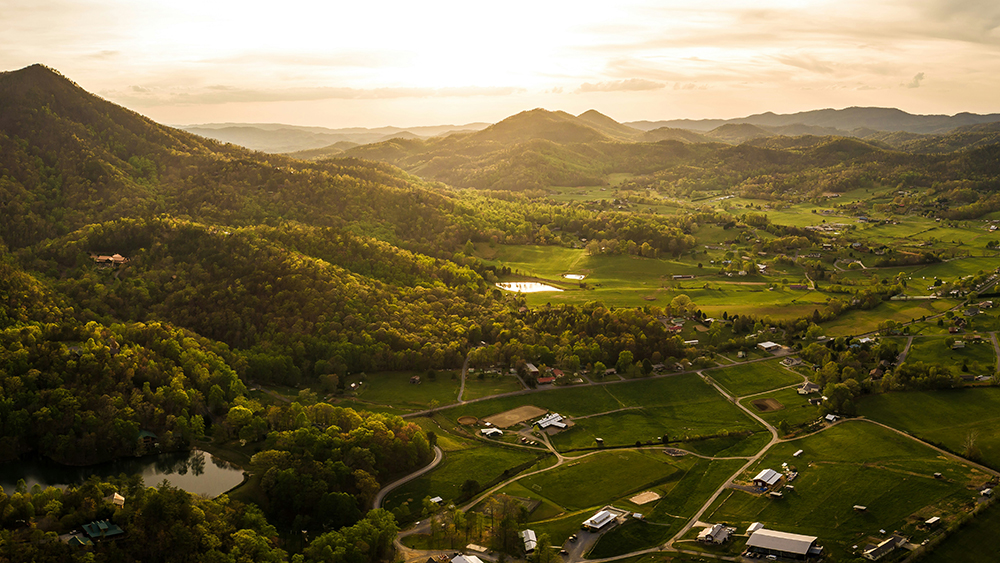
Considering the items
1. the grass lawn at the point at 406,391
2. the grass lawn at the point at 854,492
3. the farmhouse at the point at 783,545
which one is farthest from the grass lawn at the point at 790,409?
the grass lawn at the point at 406,391

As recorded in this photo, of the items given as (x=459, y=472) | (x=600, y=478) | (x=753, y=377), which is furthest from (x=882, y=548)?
(x=753, y=377)

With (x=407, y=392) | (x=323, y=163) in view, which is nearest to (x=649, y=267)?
(x=407, y=392)

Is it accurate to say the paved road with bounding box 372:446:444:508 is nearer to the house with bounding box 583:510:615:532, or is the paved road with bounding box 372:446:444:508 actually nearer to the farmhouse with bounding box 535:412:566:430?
the farmhouse with bounding box 535:412:566:430

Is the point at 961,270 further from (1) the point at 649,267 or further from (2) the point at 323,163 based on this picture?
(2) the point at 323,163

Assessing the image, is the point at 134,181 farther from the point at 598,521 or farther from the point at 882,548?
the point at 882,548

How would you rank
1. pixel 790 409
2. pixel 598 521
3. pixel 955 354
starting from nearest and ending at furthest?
pixel 598 521
pixel 790 409
pixel 955 354

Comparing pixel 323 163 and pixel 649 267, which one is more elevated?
pixel 323 163
